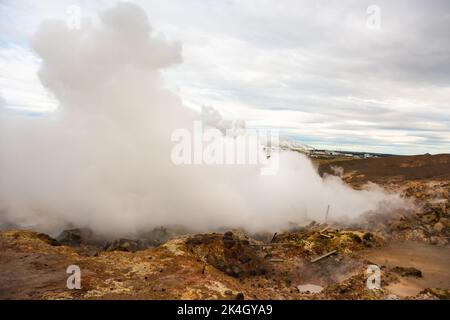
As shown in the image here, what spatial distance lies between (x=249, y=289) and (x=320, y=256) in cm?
426

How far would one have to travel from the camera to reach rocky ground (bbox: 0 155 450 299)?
8.25 m

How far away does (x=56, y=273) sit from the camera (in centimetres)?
888

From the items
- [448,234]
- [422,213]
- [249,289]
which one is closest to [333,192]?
[422,213]

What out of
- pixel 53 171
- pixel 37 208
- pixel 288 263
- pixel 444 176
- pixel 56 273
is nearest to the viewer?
pixel 56 273

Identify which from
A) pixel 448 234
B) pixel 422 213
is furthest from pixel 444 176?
pixel 448 234

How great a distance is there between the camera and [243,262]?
11.4 meters

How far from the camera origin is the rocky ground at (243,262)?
8250mm

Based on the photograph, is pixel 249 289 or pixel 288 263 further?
pixel 288 263

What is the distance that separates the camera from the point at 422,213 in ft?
57.2

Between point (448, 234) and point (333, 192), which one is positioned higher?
point (333, 192)

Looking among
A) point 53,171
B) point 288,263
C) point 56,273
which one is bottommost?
point 288,263

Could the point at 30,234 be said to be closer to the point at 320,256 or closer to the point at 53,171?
the point at 53,171
